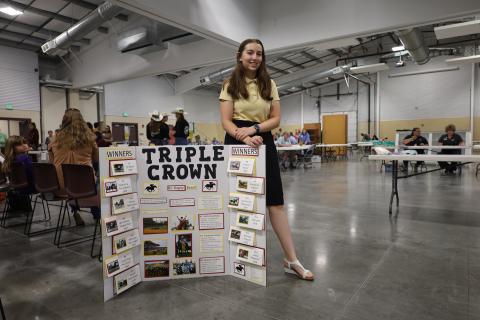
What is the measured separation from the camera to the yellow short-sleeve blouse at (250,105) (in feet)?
5.98

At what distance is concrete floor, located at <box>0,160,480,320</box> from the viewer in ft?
5.13

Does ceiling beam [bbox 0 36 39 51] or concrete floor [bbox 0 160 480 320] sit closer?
concrete floor [bbox 0 160 480 320]

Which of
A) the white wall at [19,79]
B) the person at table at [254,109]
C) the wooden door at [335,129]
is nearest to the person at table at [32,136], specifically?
the white wall at [19,79]

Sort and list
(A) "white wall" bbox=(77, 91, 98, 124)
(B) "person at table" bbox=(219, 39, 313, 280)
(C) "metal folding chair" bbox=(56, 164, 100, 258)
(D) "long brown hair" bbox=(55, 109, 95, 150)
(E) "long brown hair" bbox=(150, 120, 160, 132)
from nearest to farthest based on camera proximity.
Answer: (B) "person at table" bbox=(219, 39, 313, 280) → (C) "metal folding chair" bbox=(56, 164, 100, 258) → (D) "long brown hair" bbox=(55, 109, 95, 150) → (E) "long brown hair" bbox=(150, 120, 160, 132) → (A) "white wall" bbox=(77, 91, 98, 124)

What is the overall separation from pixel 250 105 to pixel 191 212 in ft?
2.47

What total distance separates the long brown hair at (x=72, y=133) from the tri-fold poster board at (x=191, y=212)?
132 centimetres

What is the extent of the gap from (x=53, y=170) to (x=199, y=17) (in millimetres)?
2819

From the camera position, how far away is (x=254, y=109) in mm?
1827
